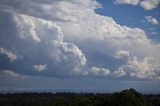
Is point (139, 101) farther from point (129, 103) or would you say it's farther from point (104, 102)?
point (104, 102)

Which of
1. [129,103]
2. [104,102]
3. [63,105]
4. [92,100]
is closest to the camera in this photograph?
[129,103]

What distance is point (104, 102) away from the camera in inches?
3150

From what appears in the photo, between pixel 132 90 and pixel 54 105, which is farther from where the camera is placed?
pixel 54 105

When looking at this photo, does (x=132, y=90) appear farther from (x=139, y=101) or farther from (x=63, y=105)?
(x=63, y=105)

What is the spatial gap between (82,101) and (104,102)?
613 cm

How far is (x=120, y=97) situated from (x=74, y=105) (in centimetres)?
1292

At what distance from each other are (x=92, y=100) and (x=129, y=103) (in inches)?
536

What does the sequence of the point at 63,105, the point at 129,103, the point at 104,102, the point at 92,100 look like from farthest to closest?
the point at 63,105 → the point at 92,100 → the point at 104,102 → the point at 129,103

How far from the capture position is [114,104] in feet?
250

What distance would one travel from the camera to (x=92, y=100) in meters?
85.9

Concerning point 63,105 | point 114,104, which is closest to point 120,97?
point 114,104

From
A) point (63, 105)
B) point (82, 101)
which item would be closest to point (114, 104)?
point (82, 101)

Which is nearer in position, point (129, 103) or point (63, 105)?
point (129, 103)

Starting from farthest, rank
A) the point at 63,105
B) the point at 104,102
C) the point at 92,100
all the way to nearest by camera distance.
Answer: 1. the point at 63,105
2. the point at 92,100
3. the point at 104,102
